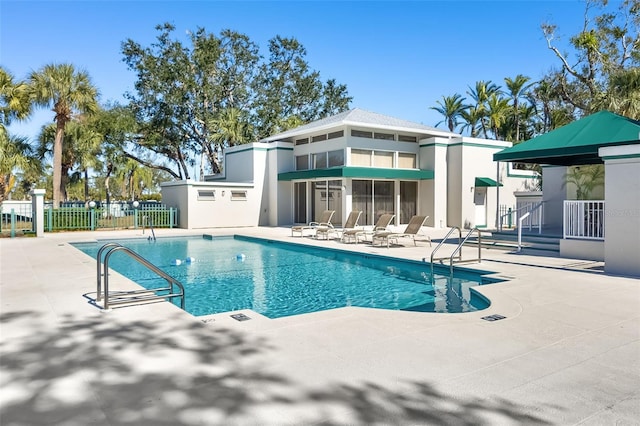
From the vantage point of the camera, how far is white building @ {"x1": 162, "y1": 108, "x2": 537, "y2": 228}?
2205 cm

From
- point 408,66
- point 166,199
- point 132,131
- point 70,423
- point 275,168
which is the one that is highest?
point 408,66

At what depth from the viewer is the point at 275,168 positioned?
993 inches

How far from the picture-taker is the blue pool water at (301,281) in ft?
26.7

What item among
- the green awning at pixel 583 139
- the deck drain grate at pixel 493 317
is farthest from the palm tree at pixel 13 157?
the deck drain grate at pixel 493 317

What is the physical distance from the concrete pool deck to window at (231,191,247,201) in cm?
1804

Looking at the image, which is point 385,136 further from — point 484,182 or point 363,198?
point 484,182

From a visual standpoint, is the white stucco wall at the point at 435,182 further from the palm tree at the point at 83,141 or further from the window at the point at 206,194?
the palm tree at the point at 83,141

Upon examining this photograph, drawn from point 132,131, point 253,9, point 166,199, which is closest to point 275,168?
point 166,199

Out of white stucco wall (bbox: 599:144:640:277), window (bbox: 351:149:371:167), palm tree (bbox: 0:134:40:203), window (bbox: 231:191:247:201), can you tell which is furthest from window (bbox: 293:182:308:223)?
white stucco wall (bbox: 599:144:640:277)

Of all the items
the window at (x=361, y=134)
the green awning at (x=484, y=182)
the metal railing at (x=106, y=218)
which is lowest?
the metal railing at (x=106, y=218)

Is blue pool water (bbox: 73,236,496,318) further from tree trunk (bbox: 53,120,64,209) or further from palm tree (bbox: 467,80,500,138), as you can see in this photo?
palm tree (bbox: 467,80,500,138)

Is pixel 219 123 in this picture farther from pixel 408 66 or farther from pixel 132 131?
pixel 408 66

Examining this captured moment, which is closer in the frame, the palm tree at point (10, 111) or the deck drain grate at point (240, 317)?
the deck drain grate at point (240, 317)

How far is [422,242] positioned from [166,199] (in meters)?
15.8
